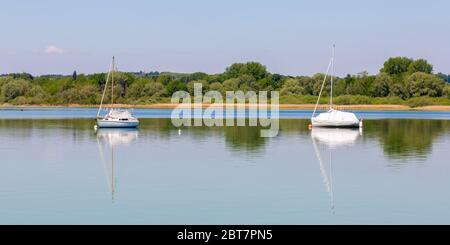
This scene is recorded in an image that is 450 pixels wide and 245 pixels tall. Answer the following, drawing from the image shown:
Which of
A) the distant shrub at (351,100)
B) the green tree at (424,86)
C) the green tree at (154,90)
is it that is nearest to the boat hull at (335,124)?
the distant shrub at (351,100)

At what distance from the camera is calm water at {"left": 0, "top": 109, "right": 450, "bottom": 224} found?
2592 centimetres

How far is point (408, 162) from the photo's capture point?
141 ft

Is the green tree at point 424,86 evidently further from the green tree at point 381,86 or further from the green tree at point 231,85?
the green tree at point 231,85

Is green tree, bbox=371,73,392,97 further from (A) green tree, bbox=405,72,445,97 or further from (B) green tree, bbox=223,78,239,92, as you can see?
(B) green tree, bbox=223,78,239,92

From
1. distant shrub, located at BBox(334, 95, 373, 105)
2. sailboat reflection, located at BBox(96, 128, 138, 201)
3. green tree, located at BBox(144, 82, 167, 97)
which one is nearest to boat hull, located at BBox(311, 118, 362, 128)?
sailboat reflection, located at BBox(96, 128, 138, 201)

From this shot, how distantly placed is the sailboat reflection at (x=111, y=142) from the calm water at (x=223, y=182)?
0.17 m

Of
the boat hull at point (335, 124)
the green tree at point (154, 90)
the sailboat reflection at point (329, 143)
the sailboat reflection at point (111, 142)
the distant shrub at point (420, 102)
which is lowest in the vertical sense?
the sailboat reflection at point (329, 143)

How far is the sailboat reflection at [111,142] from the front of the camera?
3562 cm

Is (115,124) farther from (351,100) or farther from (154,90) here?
(154,90)

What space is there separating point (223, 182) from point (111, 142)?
88.6 ft

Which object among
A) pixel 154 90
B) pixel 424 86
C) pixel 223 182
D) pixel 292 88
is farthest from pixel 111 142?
pixel 154 90

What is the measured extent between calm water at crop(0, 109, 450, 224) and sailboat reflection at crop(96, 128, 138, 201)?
0.17 meters
